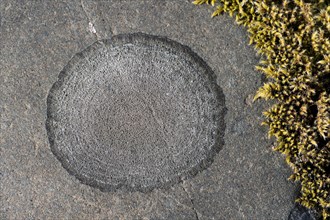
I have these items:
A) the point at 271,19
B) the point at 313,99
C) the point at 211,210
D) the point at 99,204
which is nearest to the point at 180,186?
the point at 211,210

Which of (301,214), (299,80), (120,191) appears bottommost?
(301,214)

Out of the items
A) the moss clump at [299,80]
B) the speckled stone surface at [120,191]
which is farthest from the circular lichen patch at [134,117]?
the moss clump at [299,80]

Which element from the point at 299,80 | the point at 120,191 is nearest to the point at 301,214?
the point at 299,80

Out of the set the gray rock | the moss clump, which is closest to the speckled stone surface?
the gray rock

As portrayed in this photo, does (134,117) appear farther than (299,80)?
Yes

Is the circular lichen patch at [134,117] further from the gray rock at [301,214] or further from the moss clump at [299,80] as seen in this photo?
the gray rock at [301,214]

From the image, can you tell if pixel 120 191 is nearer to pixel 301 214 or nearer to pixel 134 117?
pixel 134 117

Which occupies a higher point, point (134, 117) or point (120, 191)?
point (134, 117)

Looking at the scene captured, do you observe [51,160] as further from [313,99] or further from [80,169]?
[313,99]
